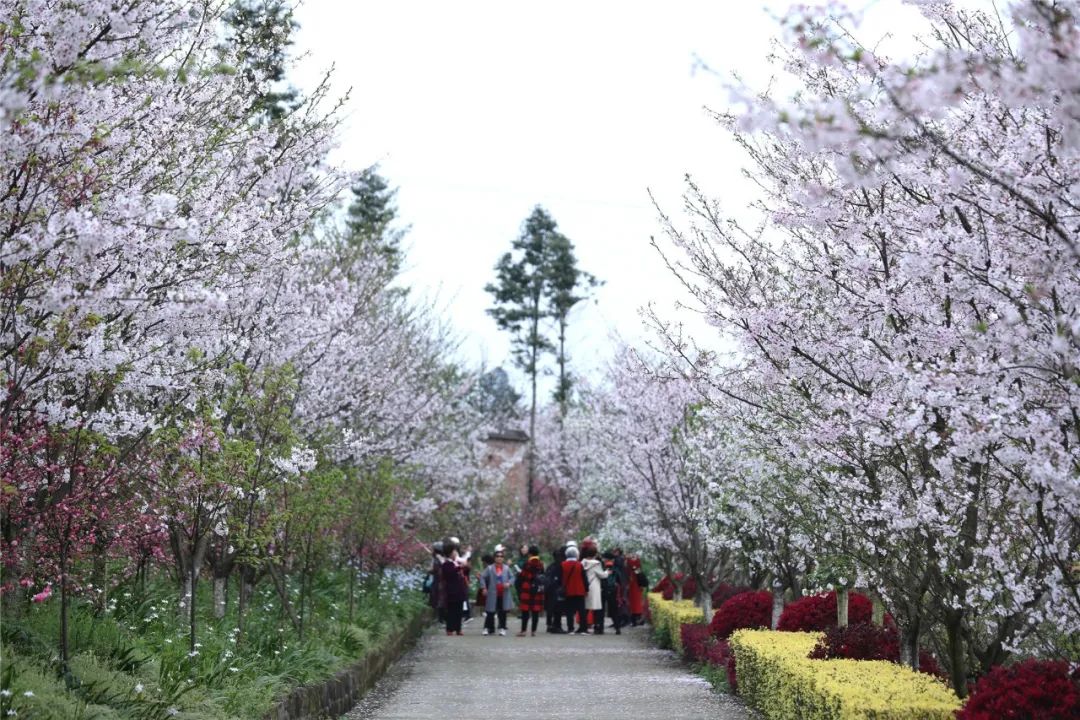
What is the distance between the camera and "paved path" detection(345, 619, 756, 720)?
12508mm

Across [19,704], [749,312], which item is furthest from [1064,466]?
[19,704]

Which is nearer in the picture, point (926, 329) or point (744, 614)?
point (926, 329)

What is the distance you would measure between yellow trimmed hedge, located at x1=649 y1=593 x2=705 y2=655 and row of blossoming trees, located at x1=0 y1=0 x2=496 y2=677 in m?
5.97

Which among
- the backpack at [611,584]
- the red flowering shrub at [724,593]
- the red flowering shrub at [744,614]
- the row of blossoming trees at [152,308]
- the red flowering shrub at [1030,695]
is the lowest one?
the red flowering shrub at [1030,695]

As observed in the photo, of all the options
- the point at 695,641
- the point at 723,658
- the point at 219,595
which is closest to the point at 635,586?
the point at 695,641

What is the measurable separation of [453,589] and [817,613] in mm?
9832

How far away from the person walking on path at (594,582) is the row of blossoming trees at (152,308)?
772cm

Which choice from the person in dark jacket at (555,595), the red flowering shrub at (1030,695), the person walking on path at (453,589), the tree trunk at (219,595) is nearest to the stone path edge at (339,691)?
the tree trunk at (219,595)

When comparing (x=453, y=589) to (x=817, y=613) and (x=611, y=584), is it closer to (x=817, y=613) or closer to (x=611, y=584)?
(x=611, y=584)

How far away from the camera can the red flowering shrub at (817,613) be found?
47.0 ft

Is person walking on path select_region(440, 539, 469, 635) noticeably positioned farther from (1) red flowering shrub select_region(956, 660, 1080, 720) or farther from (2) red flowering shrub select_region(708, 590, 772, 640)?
(1) red flowering shrub select_region(956, 660, 1080, 720)

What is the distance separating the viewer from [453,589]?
23.1 m

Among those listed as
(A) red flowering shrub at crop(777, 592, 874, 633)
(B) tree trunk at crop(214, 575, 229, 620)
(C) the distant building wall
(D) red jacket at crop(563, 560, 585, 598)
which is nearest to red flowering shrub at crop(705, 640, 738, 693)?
(A) red flowering shrub at crop(777, 592, 874, 633)

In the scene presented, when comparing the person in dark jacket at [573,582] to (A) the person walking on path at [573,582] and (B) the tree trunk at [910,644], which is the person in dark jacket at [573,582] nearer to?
(A) the person walking on path at [573,582]
